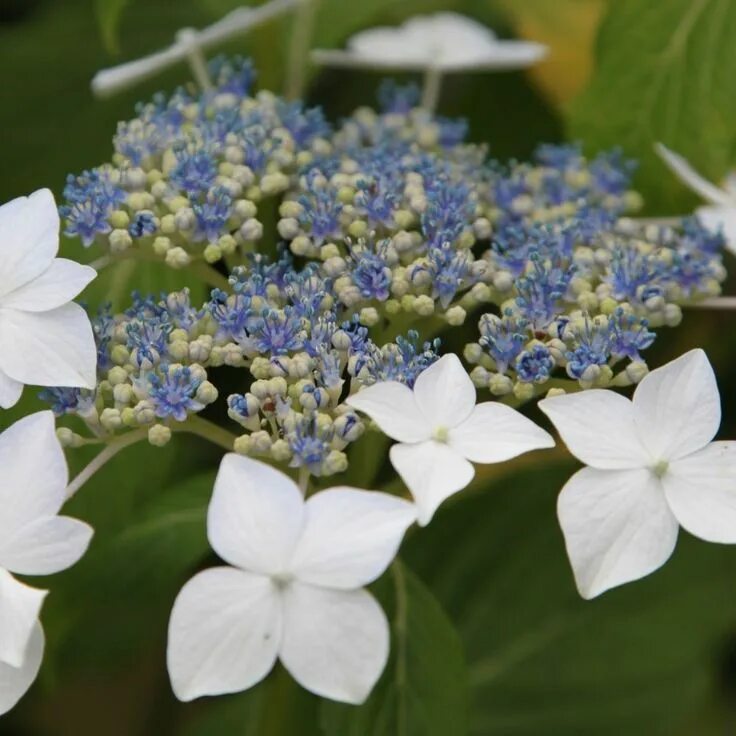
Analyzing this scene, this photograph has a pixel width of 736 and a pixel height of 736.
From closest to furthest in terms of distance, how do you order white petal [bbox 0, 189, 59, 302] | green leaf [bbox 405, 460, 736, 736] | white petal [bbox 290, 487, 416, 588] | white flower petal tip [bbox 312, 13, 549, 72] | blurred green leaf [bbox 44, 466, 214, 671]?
1. white petal [bbox 290, 487, 416, 588]
2. white petal [bbox 0, 189, 59, 302]
3. blurred green leaf [bbox 44, 466, 214, 671]
4. white flower petal tip [bbox 312, 13, 549, 72]
5. green leaf [bbox 405, 460, 736, 736]

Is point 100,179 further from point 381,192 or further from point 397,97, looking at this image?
point 397,97

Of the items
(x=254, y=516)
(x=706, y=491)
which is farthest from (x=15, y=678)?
(x=706, y=491)

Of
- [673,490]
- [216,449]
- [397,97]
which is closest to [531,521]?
[216,449]

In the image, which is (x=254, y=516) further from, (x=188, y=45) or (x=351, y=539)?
(x=188, y=45)

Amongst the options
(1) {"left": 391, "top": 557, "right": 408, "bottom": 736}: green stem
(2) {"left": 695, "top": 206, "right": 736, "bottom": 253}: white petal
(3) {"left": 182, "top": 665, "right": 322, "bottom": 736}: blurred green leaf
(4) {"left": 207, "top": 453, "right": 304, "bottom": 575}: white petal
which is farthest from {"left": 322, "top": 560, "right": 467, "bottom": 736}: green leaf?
(2) {"left": 695, "top": 206, "right": 736, "bottom": 253}: white petal

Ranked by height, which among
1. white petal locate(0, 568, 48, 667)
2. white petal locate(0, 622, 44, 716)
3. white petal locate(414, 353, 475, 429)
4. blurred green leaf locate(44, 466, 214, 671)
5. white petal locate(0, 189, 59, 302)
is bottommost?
blurred green leaf locate(44, 466, 214, 671)

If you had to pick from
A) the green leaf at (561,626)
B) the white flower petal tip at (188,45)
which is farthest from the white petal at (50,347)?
the green leaf at (561,626)

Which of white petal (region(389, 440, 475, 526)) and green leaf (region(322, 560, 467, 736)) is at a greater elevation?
white petal (region(389, 440, 475, 526))

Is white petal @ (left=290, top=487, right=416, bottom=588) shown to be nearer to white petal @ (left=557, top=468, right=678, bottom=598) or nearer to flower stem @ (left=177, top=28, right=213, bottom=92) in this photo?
white petal @ (left=557, top=468, right=678, bottom=598)
